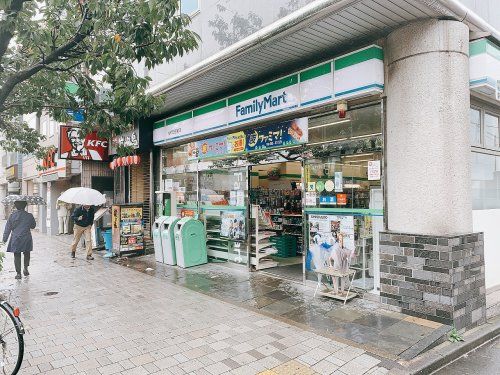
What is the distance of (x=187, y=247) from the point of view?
9109 mm

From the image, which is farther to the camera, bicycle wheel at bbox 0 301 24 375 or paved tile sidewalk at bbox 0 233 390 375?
paved tile sidewalk at bbox 0 233 390 375

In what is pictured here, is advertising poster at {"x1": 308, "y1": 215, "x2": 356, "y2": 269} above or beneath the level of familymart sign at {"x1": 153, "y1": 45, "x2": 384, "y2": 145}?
beneath

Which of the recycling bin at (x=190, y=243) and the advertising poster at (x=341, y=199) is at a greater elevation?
the advertising poster at (x=341, y=199)

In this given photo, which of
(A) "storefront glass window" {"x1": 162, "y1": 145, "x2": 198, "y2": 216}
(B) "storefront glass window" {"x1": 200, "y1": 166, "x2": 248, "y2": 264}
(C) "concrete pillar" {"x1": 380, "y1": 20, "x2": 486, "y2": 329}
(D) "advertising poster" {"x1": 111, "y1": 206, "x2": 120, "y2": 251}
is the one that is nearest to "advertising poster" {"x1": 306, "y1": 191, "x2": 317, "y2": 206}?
(C) "concrete pillar" {"x1": 380, "y1": 20, "x2": 486, "y2": 329}

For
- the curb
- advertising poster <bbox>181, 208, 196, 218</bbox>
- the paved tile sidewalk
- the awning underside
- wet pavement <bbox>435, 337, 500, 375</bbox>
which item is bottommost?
wet pavement <bbox>435, 337, 500, 375</bbox>

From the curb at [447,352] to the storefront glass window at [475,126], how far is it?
9.91 ft

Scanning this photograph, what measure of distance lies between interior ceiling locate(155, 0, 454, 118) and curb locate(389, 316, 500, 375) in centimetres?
450

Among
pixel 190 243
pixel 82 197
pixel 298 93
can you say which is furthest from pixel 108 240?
pixel 298 93

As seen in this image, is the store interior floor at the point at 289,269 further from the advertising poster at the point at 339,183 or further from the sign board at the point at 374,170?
the sign board at the point at 374,170

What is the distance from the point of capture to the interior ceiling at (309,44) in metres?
5.12

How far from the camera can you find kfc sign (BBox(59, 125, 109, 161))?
11.6 m

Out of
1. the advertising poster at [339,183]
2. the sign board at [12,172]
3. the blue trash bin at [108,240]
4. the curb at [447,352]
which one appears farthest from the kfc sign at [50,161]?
the curb at [447,352]

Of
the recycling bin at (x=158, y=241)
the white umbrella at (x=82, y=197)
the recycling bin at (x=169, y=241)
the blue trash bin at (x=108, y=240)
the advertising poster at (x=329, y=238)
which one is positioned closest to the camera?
the advertising poster at (x=329, y=238)

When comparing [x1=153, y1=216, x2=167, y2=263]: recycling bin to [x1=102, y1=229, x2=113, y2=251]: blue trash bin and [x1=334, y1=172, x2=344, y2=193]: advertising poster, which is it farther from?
[x1=334, y1=172, x2=344, y2=193]: advertising poster
